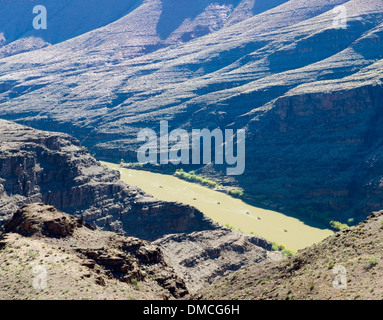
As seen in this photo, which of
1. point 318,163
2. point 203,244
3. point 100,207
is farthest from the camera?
point 318,163

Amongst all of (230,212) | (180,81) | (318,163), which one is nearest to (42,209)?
(230,212)

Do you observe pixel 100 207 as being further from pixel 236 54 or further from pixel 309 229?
pixel 236 54

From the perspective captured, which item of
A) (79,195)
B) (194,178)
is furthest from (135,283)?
(194,178)

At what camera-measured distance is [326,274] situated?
117ft

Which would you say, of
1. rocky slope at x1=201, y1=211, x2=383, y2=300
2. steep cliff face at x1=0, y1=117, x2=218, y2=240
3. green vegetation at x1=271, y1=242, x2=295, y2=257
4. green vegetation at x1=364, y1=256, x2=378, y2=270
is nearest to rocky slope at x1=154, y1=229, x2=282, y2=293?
steep cliff face at x1=0, y1=117, x2=218, y2=240

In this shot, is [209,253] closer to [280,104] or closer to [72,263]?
[72,263]

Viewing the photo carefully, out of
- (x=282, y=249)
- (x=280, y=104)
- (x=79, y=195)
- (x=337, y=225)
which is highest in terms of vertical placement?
(x=280, y=104)

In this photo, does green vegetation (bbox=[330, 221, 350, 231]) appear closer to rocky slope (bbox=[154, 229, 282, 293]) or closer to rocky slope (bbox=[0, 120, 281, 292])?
rocky slope (bbox=[0, 120, 281, 292])

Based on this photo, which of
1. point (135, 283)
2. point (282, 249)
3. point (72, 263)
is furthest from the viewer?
point (282, 249)

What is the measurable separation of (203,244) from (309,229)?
36759 mm

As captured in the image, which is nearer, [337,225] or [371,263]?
[371,263]

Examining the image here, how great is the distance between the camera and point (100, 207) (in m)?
75.1
